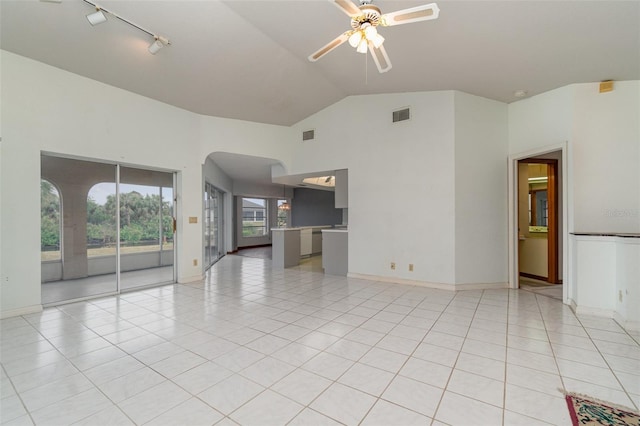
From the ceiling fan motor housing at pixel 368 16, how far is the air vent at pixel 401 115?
9.65ft

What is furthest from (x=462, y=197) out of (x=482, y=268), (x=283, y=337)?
(x=283, y=337)

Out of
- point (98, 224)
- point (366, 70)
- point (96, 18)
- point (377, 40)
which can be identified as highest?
point (366, 70)

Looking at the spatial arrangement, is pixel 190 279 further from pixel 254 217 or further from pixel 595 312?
pixel 254 217

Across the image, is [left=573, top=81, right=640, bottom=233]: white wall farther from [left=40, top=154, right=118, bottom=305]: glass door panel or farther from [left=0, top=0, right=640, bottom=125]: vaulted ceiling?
[left=40, top=154, right=118, bottom=305]: glass door panel

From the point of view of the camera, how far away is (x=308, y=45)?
3875mm

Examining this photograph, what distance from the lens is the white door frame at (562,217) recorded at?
13.1 feet

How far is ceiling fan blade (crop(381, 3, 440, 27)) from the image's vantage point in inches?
84.0

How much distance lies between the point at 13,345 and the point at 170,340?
1.51 m

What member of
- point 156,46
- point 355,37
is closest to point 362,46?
point 355,37

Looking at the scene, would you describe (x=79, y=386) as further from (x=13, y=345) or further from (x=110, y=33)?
(x=110, y=33)

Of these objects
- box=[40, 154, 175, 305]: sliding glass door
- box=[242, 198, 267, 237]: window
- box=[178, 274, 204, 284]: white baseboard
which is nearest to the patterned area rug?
box=[178, 274, 204, 284]: white baseboard

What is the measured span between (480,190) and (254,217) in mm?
9313

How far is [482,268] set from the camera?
4.88m

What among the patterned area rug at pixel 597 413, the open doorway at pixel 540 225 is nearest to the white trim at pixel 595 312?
the open doorway at pixel 540 225
